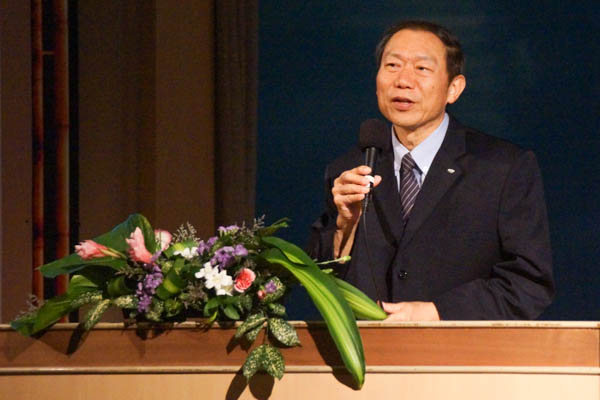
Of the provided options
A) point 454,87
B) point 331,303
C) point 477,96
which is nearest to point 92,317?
point 331,303

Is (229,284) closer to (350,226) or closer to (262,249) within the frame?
(262,249)

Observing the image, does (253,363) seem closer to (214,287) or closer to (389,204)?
(214,287)

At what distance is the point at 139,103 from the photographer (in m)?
3.97

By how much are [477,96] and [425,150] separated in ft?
6.62

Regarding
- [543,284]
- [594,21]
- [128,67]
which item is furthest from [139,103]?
[543,284]

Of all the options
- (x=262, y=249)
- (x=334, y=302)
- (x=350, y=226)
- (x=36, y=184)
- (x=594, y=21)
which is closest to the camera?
(x=334, y=302)

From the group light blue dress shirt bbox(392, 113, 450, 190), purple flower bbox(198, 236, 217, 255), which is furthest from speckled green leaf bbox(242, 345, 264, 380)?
light blue dress shirt bbox(392, 113, 450, 190)

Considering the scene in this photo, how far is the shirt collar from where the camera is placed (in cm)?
232

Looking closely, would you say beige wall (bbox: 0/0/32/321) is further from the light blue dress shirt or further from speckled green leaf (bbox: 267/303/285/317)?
speckled green leaf (bbox: 267/303/285/317)

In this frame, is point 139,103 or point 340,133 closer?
point 139,103

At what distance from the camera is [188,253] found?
163 cm

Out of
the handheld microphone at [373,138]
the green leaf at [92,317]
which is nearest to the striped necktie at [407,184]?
the handheld microphone at [373,138]

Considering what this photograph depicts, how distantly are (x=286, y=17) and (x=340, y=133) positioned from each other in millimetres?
598

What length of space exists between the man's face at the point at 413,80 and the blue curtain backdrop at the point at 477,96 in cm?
193
